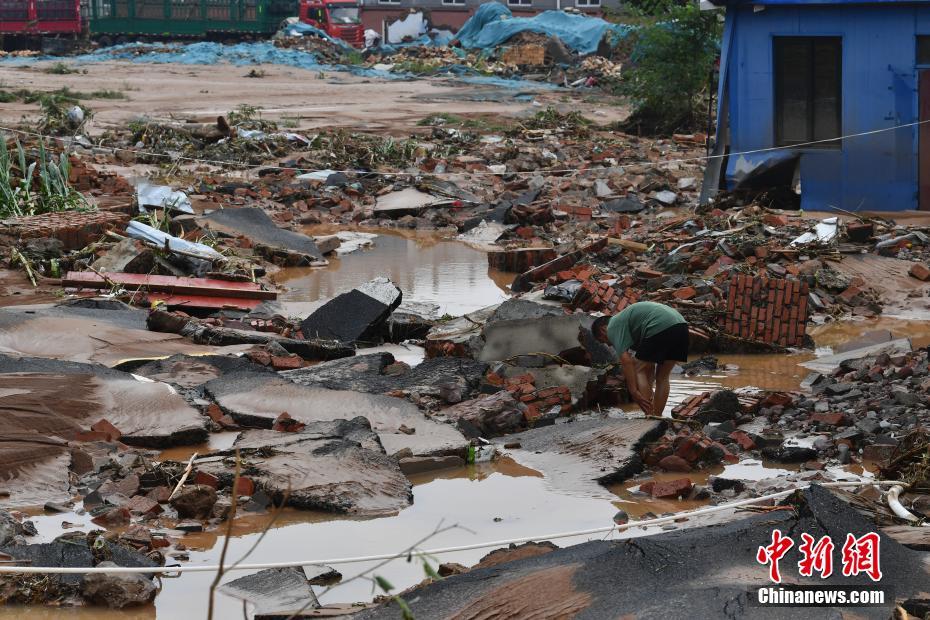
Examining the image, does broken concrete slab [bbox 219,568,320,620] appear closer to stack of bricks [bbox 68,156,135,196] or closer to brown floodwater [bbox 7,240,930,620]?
brown floodwater [bbox 7,240,930,620]

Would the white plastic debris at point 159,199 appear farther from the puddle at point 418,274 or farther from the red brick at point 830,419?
the red brick at point 830,419

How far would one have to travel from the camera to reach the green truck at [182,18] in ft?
148

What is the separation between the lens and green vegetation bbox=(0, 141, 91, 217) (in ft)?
41.3

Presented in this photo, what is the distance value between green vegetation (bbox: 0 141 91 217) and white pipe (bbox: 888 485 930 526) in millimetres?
10191

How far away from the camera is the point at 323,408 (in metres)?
7.61

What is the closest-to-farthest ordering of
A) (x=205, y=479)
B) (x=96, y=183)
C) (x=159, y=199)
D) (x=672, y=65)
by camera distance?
(x=205, y=479) < (x=159, y=199) < (x=96, y=183) < (x=672, y=65)

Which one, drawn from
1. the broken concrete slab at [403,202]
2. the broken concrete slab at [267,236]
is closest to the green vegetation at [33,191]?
the broken concrete slab at [267,236]

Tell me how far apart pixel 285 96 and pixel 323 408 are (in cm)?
2440

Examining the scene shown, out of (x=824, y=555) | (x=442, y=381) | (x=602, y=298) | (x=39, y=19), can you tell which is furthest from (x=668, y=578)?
(x=39, y=19)

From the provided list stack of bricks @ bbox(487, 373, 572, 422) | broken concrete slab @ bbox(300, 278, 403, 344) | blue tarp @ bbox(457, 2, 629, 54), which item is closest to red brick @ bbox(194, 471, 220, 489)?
stack of bricks @ bbox(487, 373, 572, 422)

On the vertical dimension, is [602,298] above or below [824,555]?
above

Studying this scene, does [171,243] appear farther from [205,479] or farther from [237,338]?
[205,479]

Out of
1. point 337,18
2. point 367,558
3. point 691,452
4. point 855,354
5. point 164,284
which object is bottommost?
point 691,452

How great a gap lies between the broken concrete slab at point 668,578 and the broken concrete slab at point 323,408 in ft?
A: 7.89
